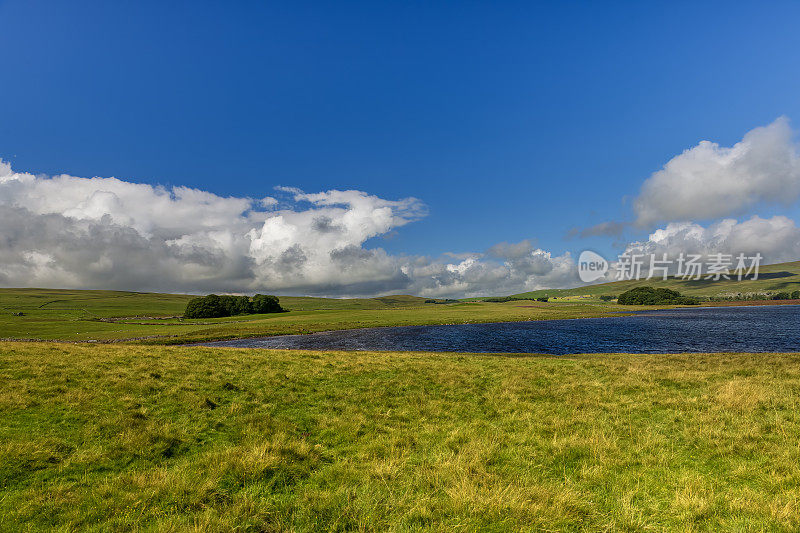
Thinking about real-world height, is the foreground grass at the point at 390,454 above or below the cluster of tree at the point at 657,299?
above

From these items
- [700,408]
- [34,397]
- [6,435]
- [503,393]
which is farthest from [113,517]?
[700,408]

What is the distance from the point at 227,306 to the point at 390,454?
5909 inches

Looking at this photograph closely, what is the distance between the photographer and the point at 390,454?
8922 mm

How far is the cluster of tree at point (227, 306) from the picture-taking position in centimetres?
13075

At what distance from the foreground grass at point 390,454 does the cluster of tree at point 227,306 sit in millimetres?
127594

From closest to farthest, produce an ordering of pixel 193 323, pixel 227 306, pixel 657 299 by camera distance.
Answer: pixel 193 323
pixel 227 306
pixel 657 299

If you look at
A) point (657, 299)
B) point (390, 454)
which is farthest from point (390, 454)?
point (657, 299)

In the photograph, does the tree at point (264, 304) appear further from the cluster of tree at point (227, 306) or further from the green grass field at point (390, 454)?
the green grass field at point (390, 454)

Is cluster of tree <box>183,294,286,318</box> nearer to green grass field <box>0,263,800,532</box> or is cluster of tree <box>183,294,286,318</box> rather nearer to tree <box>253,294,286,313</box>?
tree <box>253,294,286,313</box>

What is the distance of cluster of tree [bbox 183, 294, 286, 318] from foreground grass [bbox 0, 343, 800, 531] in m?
128

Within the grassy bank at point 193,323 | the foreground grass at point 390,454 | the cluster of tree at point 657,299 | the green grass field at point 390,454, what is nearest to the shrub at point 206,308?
the grassy bank at point 193,323

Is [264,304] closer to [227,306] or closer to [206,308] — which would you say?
[227,306]

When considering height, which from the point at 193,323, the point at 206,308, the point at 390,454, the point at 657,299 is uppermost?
the point at 390,454

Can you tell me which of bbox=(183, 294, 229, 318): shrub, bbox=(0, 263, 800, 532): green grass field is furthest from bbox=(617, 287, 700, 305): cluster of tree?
bbox=(0, 263, 800, 532): green grass field
